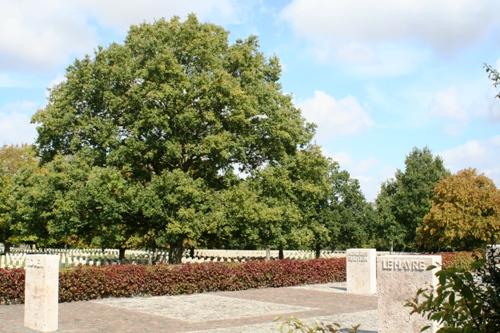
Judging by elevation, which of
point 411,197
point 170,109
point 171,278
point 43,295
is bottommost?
point 171,278

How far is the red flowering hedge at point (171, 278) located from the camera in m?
18.2

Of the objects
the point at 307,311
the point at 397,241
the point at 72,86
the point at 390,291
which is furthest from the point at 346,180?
the point at 390,291

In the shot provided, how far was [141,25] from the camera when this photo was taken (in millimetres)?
30438

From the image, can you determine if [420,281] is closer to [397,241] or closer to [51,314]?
[51,314]

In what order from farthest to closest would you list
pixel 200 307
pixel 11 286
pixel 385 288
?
pixel 11 286, pixel 200 307, pixel 385 288

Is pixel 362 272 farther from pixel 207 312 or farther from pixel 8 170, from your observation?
pixel 8 170

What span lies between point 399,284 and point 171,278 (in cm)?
1163

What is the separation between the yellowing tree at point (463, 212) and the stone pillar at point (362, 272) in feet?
75.6

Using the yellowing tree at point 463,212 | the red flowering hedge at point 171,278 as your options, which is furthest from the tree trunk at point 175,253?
the yellowing tree at point 463,212

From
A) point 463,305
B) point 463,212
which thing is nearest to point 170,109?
point 463,305

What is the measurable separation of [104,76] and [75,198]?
22.2 ft

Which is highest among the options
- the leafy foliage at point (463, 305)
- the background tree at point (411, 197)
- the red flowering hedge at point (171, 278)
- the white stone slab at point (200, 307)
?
the background tree at point (411, 197)

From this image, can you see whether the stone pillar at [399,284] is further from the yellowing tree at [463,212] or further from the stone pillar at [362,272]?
the yellowing tree at [463,212]

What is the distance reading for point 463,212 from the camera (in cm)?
4366
